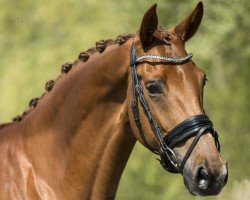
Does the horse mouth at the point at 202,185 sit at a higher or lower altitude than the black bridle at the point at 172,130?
lower

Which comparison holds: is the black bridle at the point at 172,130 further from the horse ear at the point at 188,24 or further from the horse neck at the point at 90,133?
the horse ear at the point at 188,24

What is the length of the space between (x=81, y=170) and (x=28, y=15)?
975 cm

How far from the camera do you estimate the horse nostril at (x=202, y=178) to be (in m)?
4.71

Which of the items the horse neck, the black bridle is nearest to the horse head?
the black bridle

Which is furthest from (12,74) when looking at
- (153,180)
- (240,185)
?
(240,185)

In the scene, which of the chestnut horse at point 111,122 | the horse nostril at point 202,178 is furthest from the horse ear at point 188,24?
the horse nostril at point 202,178

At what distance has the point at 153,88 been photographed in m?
5.02

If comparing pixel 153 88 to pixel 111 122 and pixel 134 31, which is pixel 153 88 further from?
pixel 134 31

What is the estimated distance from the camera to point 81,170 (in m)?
5.34

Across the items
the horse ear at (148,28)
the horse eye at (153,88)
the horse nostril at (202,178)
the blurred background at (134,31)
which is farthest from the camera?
the blurred background at (134,31)

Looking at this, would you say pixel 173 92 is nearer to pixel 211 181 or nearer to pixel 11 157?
pixel 211 181

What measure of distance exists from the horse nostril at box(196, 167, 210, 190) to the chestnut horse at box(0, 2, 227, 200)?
1 cm

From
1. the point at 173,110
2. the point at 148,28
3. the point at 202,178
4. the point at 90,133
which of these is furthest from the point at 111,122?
the point at 202,178

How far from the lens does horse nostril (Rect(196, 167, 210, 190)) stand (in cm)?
471
